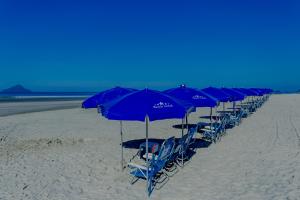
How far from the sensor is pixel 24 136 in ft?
39.1

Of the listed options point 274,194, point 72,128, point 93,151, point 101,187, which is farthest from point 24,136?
point 274,194

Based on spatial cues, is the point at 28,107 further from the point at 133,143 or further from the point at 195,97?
the point at 195,97

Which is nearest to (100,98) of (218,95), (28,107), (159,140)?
(159,140)

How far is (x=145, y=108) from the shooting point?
5.57 meters

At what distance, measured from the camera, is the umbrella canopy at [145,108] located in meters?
5.54

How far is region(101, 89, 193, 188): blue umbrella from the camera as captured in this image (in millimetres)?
5531

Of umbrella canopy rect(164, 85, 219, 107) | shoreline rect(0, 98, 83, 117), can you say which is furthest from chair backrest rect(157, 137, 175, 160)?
shoreline rect(0, 98, 83, 117)

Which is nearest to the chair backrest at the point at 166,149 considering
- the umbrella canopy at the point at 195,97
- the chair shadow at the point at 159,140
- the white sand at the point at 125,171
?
the white sand at the point at 125,171

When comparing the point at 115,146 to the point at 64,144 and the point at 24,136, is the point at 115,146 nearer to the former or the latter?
the point at 64,144

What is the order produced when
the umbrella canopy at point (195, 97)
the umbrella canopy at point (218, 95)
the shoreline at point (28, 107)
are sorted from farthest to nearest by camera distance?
the shoreline at point (28, 107)
the umbrella canopy at point (218, 95)
the umbrella canopy at point (195, 97)

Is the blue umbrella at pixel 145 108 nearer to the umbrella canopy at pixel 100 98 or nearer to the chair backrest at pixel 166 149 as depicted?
the chair backrest at pixel 166 149

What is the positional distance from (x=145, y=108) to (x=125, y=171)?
6.57ft

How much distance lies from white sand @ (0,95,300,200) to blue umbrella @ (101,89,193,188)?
1.33 m

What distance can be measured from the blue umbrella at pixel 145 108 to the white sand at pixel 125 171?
4.37 feet
